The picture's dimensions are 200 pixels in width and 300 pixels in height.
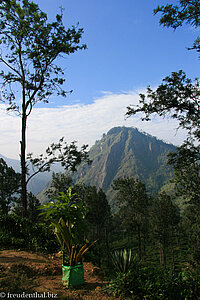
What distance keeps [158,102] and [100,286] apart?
8715 mm

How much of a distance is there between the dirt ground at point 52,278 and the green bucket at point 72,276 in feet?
0.36

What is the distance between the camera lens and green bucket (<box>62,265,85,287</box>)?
4.71 m

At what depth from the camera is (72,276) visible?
474 cm

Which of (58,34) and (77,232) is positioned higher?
(58,34)

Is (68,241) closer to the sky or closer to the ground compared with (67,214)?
closer to the ground

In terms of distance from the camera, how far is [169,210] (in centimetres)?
3284

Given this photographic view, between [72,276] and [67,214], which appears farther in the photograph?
[67,214]

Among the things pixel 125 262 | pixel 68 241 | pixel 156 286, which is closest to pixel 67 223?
pixel 68 241

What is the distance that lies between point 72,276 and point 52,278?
3.17 feet

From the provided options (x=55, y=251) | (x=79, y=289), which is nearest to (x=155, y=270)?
(x=79, y=289)

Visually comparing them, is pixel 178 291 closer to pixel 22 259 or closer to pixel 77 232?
pixel 77 232

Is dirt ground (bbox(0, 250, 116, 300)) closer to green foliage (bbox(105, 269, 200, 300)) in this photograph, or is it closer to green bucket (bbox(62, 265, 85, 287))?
green bucket (bbox(62, 265, 85, 287))

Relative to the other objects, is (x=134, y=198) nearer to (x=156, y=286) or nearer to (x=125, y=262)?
(x=125, y=262)

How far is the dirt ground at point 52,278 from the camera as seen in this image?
14.1 feet
